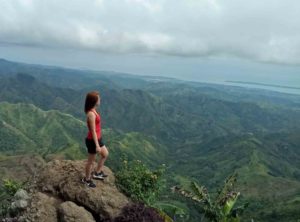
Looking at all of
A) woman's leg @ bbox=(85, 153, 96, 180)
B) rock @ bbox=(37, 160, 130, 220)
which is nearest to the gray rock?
rock @ bbox=(37, 160, 130, 220)

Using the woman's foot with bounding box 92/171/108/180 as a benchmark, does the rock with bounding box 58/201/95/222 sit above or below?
below

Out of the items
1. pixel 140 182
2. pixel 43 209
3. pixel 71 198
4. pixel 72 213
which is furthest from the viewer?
pixel 140 182

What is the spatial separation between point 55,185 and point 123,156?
4.70 metres

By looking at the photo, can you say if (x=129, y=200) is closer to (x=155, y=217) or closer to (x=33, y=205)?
(x=155, y=217)

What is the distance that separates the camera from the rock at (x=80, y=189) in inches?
846

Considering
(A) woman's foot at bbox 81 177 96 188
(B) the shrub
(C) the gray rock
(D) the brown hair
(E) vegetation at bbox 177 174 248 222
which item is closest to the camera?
(D) the brown hair

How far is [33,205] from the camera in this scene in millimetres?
21281

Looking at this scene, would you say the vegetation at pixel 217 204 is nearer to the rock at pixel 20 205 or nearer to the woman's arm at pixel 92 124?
the woman's arm at pixel 92 124

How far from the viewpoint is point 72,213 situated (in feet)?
67.4

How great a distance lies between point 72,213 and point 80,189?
182 centimetres

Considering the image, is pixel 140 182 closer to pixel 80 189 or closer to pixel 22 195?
pixel 80 189

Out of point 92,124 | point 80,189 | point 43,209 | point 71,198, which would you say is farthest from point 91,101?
point 43,209

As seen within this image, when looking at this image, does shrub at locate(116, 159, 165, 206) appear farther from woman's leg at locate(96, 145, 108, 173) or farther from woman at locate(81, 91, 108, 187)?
woman at locate(81, 91, 108, 187)

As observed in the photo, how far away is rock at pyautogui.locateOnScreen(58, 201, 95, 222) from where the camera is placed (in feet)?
66.9
